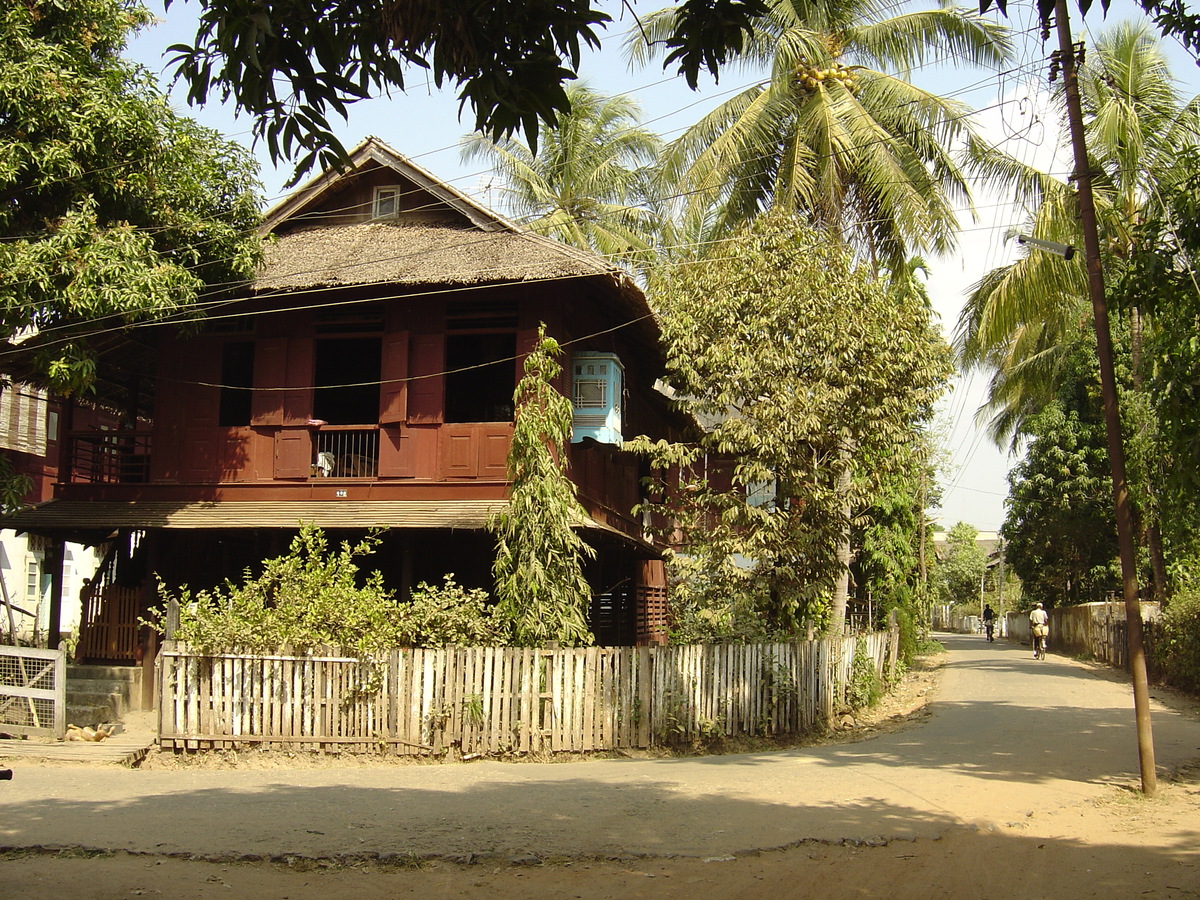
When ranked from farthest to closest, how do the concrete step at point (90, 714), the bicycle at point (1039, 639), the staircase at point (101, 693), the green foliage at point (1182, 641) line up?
the bicycle at point (1039, 639) → the green foliage at point (1182, 641) → the staircase at point (101, 693) → the concrete step at point (90, 714)

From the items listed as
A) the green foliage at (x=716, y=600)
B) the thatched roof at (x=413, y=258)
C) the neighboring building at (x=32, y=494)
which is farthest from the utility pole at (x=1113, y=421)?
the neighboring building at (x=32, y=494)

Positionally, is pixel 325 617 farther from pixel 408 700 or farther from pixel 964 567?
pixel 964 567

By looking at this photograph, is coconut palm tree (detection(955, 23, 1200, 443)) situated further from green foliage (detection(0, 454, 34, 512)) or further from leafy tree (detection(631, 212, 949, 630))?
green foliage (detection(0, 454, 34, 512))

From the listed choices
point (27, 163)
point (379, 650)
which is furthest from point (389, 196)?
point (379, 650)

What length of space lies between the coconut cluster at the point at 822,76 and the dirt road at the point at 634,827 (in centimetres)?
1353

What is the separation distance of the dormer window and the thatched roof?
32 cm

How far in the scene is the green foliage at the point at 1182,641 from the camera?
19391mm

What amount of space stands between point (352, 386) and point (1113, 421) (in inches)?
436

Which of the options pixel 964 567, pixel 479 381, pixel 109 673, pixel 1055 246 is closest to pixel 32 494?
pixel 109 673

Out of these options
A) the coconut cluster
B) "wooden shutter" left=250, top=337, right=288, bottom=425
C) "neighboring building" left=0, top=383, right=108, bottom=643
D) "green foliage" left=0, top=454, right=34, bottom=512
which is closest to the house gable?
"wooden shutter" left=250, top=337, right=288, bottom=425

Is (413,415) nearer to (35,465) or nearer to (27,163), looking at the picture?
(27,163)

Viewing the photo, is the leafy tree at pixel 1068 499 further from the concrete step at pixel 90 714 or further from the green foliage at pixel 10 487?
the green foliage at pixel 10 487

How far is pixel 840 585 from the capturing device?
20.6m

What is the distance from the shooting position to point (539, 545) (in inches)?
524
